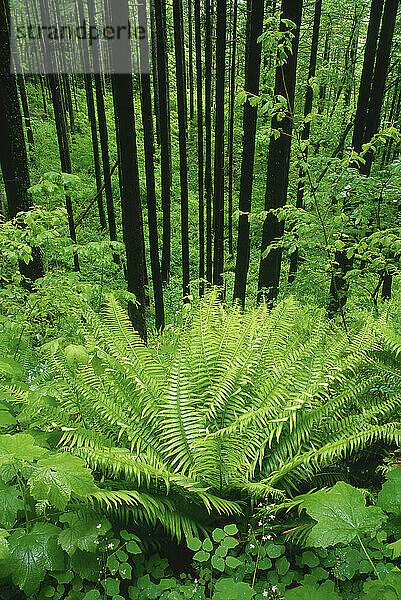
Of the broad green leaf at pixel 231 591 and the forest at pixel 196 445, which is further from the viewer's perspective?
the forest at pixel 196 445

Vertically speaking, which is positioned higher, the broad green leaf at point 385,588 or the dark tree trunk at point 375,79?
the dark tree trunk at point 375,79

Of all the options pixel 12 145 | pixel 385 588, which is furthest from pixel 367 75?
pixel 385 588

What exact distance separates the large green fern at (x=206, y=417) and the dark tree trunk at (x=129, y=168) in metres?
2.61

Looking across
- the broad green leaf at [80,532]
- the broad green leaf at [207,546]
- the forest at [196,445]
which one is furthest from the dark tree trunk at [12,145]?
the broad green leaf at [207,546]

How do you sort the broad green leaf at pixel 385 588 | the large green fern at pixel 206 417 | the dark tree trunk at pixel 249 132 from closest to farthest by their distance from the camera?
the broad green leaf at pixel 385 588 → the large green fern at pixel 206 417 → the dark tree trunk at pixel 249 132

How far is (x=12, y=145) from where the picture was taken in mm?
4602

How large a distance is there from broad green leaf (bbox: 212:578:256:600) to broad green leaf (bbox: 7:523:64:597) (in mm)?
531

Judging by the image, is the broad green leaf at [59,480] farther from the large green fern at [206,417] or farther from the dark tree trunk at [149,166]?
the dark tree trunk at [149,166]

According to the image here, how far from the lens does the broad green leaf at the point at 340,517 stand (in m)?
1.12

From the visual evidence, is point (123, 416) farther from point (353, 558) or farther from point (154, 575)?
point (353, 558)

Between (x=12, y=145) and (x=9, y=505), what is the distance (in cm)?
461

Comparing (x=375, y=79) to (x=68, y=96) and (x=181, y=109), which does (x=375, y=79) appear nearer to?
(x=181, y=109)

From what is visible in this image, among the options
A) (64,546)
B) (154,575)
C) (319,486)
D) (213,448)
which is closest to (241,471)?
(213,448)

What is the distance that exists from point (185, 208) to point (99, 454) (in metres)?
8.49
